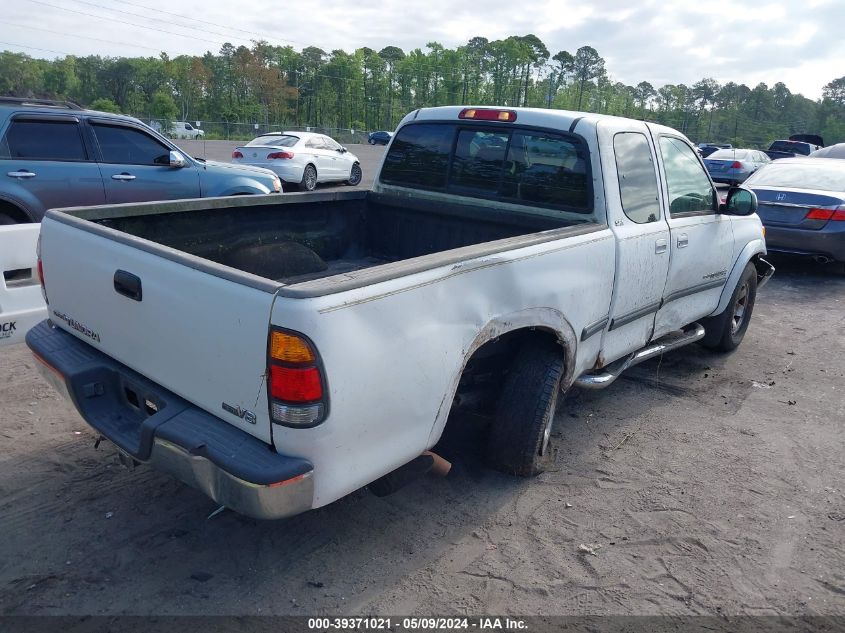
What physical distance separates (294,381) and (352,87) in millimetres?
100527

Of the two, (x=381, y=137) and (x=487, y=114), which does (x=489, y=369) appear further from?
(x=381, y=137)

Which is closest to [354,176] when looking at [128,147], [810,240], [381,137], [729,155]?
[381,137]

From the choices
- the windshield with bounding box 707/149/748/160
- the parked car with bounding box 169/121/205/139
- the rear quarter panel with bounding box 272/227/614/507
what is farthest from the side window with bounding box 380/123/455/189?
the parked car with bounding box 169/121/205/139

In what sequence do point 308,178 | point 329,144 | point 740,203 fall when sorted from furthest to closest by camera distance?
point 329,144 → point 308,178 → point 740,203

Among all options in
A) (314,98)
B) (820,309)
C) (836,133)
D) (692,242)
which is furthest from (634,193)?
(314,98)

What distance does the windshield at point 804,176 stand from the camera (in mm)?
9586

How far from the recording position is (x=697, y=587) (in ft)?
9.77

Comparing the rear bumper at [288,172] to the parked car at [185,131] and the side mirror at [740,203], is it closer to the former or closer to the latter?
the side mirror at [740,203]

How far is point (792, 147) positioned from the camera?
26.0 metres

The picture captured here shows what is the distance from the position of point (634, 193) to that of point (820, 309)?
200 inches

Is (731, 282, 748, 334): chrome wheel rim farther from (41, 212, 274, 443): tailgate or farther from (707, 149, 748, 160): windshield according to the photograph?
(707, 149, 748, 160): windshield

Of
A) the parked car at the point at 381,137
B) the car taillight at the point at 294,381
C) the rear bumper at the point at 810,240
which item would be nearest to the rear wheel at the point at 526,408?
the car taillight at the point at 294,381

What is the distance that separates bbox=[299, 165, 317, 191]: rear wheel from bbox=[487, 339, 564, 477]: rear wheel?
15493 millimetres

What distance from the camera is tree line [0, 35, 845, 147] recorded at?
246 feet
